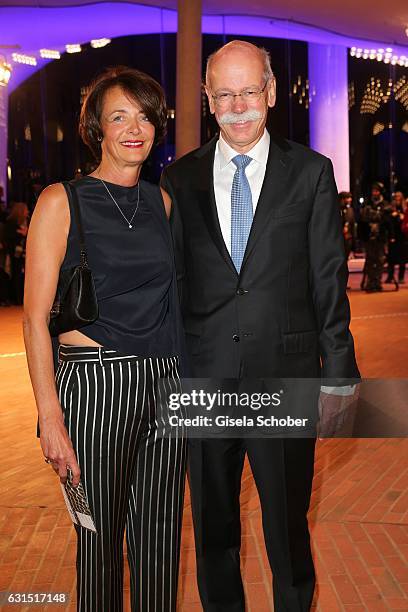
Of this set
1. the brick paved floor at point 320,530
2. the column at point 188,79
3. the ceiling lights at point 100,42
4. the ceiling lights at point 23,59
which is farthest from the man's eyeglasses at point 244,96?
the ceiling lights at point 100,42

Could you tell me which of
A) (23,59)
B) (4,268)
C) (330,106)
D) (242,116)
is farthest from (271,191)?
(330,106)

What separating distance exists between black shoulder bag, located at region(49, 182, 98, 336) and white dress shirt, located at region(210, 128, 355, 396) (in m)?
0.51

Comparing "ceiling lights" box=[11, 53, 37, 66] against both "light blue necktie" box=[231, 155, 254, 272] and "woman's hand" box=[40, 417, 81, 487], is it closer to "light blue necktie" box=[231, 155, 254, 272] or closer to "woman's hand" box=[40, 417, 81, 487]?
"light blue necktie" box=[231, 155, 254, 272]

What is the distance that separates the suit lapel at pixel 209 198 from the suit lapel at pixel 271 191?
0.08 meters

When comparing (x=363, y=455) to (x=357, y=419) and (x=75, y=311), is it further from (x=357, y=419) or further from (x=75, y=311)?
(x=75, y=311)

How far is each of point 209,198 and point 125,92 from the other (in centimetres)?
42

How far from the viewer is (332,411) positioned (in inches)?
104

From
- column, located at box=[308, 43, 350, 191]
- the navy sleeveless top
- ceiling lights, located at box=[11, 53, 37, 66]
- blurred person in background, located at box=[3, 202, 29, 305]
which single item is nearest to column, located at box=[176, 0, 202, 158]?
blurred person in background, located at box=[3, 202, 29, 305]

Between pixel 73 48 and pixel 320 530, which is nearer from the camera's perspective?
pixel 320 530

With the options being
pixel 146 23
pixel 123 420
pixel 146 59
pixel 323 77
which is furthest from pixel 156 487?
pixel 323 77

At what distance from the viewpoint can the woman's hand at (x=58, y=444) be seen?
91.5 inches

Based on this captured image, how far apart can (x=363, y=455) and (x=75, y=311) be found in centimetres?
353

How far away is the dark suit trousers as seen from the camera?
268cm

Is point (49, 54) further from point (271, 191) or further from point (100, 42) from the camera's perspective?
point (271, 191)
